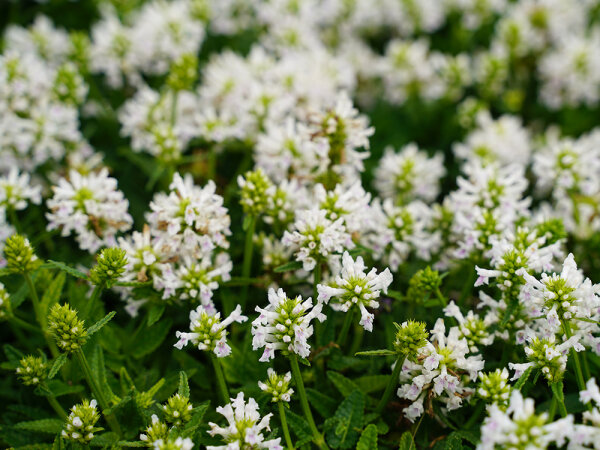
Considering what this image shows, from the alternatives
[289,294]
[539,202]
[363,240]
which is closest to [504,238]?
[363,240]

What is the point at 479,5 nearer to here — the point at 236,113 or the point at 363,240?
the point at 236,113

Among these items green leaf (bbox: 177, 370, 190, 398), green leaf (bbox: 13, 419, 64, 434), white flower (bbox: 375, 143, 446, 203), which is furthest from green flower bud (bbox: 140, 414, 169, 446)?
white flower (bbox: 375, 143, 446, 203)

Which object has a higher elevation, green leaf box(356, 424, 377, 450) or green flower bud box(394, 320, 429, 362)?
green flower bud box(394, 320, 429, 362)

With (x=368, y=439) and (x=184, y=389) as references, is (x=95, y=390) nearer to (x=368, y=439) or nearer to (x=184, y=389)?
(x=184, y=389)

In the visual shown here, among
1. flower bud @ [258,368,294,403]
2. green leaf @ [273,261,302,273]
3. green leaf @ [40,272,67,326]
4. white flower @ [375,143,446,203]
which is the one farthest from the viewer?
white flower @ [375,143,446,203]

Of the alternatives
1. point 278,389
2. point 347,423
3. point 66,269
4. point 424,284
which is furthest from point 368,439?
point 66,269

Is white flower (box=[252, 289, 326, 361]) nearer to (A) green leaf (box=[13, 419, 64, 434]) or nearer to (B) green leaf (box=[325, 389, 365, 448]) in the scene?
(B) green leaf (box=[325, 389, 365, 448])

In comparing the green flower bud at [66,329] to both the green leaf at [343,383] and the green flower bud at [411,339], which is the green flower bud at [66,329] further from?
the green flower bud at [411,339]
